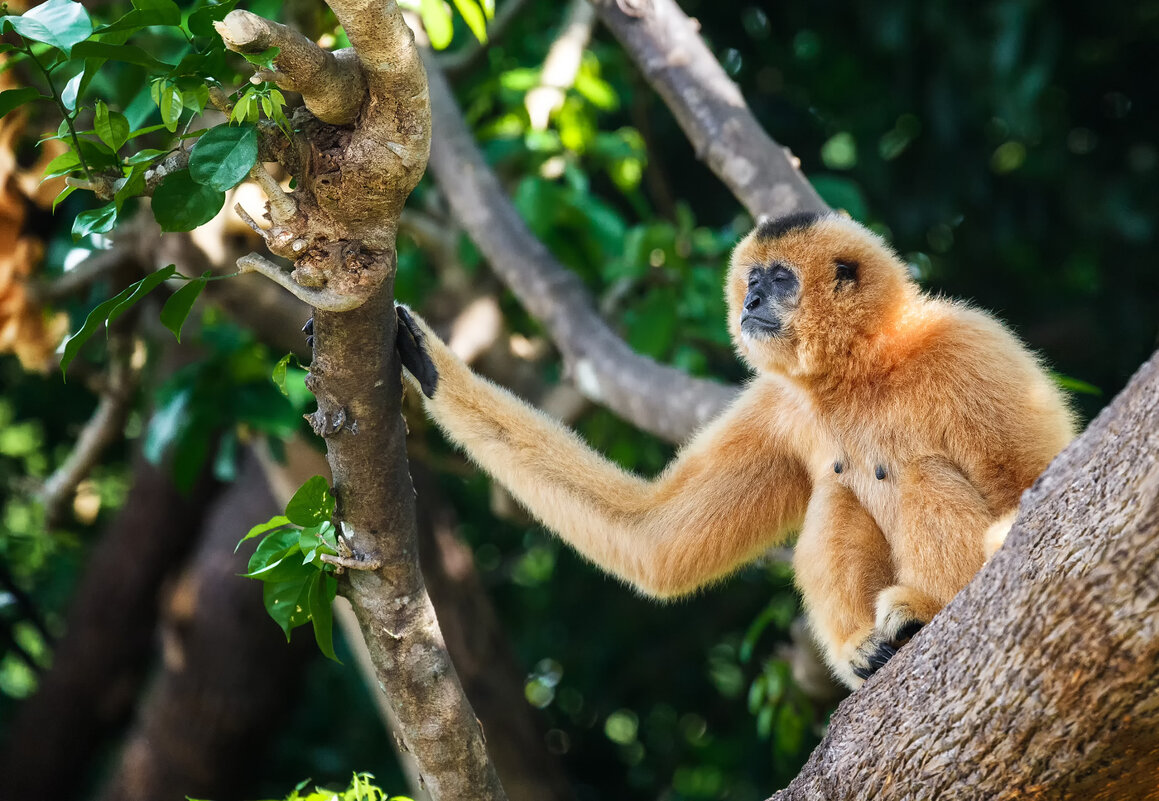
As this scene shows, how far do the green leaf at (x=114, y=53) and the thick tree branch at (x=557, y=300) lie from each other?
112 inches

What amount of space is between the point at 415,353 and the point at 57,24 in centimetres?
149

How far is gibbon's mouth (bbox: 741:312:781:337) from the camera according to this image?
360 cm

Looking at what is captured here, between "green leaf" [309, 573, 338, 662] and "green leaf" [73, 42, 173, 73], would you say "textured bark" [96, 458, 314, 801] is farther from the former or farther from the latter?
"green leaf" [73, 42, 173, 73]

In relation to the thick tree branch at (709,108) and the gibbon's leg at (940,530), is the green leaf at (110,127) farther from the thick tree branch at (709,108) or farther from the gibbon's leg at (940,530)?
the thick tree branch at (709,108)

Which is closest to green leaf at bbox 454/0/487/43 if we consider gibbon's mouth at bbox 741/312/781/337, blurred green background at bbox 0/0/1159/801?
blurred green background at bbox 0/0/1159/801

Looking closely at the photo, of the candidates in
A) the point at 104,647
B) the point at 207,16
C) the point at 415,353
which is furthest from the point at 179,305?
the point at 104,647

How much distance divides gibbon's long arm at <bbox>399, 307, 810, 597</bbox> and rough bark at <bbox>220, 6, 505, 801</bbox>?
84cm

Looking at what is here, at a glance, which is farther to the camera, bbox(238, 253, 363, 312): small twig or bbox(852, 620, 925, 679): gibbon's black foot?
bbox(852, 620, 925, 679): gibbon's black foot

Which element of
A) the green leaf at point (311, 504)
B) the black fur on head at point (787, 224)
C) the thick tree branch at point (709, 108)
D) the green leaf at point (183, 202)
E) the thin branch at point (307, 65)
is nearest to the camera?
the thin branch at point (307, 65)

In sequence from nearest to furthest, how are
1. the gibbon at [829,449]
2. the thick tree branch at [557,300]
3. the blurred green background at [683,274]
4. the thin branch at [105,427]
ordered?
the gibbon at [829,449], the thick tree branch at [557,300], the blurred green background at [683,274], the thin branch at [105,427]

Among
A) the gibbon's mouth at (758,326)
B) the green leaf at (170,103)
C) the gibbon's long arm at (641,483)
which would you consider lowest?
the gibbon's long arm at (641,483)

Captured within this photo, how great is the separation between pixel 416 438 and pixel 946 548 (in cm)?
344

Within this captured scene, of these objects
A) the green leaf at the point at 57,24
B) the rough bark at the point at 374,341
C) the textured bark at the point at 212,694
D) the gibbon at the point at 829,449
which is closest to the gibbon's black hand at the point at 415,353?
the gibbon at the point at 829,449

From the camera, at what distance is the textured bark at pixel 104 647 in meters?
7.52
